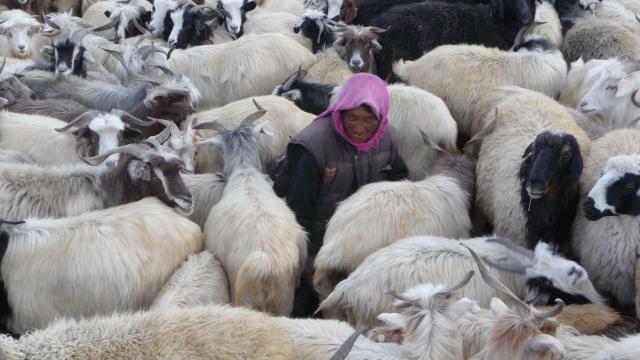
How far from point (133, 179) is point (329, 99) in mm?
2159

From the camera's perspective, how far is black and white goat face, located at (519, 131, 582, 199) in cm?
477

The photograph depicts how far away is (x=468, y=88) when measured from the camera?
686cm

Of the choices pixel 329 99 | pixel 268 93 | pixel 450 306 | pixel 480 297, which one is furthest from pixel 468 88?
pixel 450 306

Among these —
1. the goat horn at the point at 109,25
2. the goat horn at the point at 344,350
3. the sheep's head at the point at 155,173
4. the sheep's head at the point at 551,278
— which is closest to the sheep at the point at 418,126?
the sheep's head at the point at 551,278

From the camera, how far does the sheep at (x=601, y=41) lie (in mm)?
7571

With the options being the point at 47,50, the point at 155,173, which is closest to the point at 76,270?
the point at 155,173

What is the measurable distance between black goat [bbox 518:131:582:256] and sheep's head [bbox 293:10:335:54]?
143 inches

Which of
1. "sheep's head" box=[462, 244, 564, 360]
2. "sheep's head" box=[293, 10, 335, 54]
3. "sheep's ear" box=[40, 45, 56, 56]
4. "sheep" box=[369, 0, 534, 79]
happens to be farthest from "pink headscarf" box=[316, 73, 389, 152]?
"sheep's ear" box=[40, 45, 56, 56]

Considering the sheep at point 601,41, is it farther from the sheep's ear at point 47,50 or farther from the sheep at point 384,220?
the sheep's ear at point 47,50

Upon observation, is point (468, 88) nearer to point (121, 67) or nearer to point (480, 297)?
point (480, 297)

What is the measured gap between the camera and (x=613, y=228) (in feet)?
15.7

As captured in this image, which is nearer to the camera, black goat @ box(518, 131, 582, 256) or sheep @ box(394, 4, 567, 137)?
black goat @ box(518, 131, 582, 256)

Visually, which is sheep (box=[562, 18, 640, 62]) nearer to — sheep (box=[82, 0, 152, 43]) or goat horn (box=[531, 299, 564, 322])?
goat horn (box=[531, 299, 564, 322])

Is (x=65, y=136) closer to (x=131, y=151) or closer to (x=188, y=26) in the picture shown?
(x=131, y=151)
